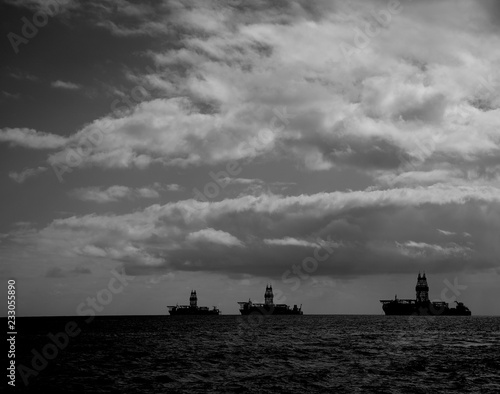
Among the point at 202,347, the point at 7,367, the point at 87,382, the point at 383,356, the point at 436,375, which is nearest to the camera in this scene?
the point at 87,382

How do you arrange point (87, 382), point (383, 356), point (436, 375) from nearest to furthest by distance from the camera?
point (87, 382) < point (436, 375) < point (383, 356)

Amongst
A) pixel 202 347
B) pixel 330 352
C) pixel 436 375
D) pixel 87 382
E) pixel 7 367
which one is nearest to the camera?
pixel 87 382

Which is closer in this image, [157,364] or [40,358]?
[157,364]

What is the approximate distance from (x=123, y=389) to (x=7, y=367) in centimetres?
1840

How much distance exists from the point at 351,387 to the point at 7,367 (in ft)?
107

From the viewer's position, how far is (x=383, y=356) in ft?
186

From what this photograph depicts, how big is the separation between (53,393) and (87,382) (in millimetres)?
4679

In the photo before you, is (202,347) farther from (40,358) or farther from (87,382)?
(87,382)

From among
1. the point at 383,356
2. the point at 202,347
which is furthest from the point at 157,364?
the point at 383,356

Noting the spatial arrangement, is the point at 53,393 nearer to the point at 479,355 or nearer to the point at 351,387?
the point at 351,387

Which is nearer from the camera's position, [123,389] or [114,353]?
[123,389]

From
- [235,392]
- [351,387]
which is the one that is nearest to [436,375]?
[351,387]

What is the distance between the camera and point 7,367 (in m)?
47.8

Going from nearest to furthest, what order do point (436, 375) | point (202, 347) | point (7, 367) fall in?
point (436, 375)
point (7, 367)
point (202, 347)
